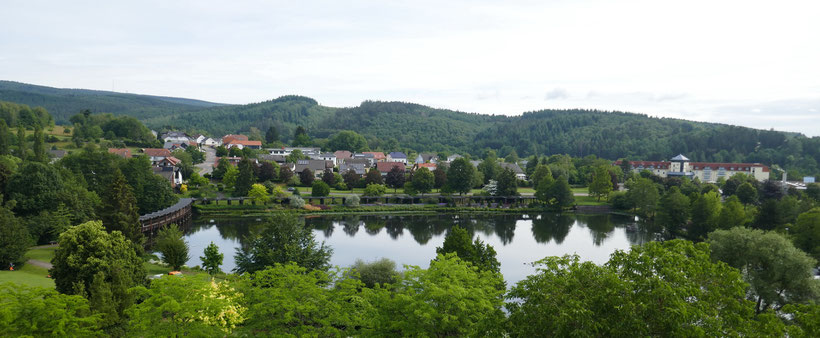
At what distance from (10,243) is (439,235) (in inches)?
1088

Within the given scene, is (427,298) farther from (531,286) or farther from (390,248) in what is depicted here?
(390,248)

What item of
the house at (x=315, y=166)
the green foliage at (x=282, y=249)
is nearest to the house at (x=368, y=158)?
the house at (x=315, y=166)

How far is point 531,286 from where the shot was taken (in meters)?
8.28

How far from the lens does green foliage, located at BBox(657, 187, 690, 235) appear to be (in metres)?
38.7

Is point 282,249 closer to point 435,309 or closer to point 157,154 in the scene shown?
point 435,309

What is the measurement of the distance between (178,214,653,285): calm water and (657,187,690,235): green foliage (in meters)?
2.22

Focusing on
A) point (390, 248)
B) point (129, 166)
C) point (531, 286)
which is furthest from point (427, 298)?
point (129, 166)

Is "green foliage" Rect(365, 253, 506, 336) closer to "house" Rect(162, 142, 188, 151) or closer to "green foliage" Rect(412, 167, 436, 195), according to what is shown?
"green foliage" Rect(412, 167, 436, 195)

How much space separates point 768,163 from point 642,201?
59358mm

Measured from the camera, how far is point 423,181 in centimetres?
5441

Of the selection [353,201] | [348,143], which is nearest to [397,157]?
[348,143]

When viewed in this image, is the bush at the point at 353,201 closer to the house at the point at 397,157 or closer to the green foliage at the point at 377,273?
the green foliage at the point at 377,273

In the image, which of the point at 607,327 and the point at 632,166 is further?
the point at 632,166

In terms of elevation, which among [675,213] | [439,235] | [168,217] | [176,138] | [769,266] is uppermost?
[176,138]
